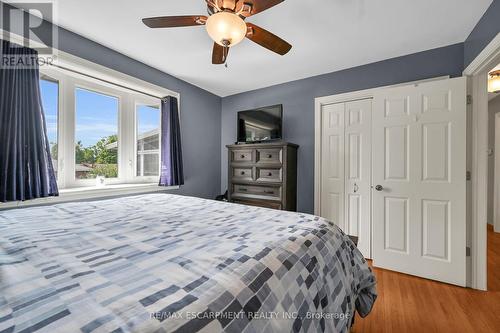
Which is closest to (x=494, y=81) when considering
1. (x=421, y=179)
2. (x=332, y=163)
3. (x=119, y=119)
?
(x=421, y=179)

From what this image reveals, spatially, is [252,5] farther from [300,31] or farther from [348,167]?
[348,167]

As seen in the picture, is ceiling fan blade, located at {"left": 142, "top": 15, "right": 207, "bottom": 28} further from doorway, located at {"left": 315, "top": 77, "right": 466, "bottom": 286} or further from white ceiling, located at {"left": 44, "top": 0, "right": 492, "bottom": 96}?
doorway, located at {"left": 315, "top": 77, "right": 466, "bottom": 286}

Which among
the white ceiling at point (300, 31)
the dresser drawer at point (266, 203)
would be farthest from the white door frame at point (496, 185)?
the dresser drawer at point (266, 203)

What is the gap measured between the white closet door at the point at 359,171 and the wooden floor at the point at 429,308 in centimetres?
64

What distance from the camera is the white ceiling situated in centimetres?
174

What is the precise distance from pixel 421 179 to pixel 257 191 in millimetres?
1915

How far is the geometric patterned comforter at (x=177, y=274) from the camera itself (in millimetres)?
495

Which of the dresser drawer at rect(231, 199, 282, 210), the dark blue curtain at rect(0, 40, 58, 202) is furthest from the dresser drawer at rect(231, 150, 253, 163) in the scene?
the dark blue curtain at rect(0, 40, 58, 202)

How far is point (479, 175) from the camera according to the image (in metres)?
Result: 2.01

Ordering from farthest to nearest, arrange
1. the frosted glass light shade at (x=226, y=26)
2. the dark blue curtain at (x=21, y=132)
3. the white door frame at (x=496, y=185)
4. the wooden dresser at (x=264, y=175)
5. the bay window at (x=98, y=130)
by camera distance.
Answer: the white door frame at (x=496, y=185) < the wooden dresser at (x=264, y=175) < the bay window at (x=98, y=130) < the dark blue curtain at (x=21, y=132) < the frosted glass light shade at (x=226, y=26)

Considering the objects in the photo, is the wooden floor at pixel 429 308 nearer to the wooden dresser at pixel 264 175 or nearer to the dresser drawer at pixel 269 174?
the wooden dresser at pixel 264 175

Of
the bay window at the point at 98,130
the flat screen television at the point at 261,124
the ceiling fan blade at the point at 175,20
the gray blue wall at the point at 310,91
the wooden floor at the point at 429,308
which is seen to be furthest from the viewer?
the flat screen television at the point at 261,124

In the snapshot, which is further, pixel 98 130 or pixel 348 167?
pixel 348 167

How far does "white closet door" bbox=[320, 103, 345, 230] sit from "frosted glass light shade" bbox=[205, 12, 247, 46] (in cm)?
196
